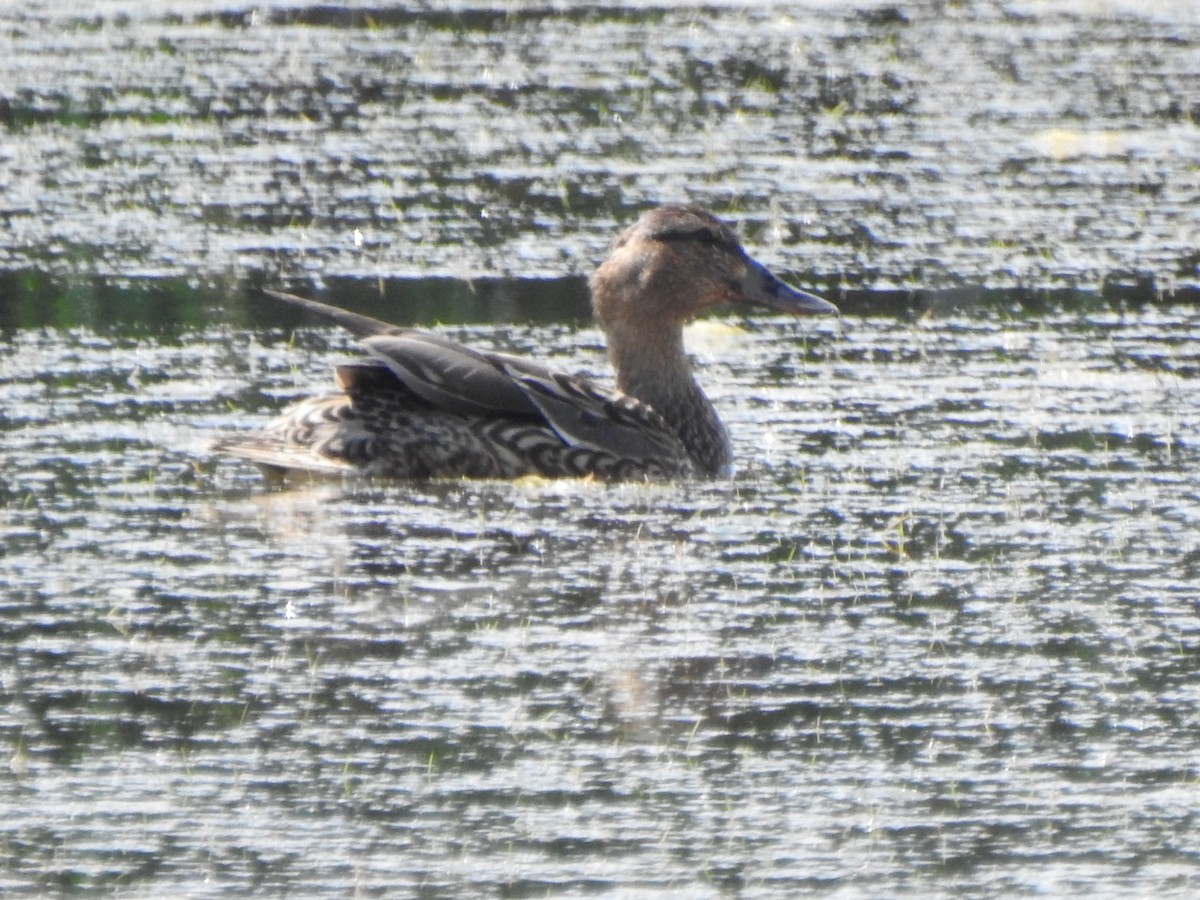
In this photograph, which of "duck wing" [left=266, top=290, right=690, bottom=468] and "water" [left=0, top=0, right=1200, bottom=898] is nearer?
"water" [left=0, top=0, right=1200, bottom=898]

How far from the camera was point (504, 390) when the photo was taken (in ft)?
27.9

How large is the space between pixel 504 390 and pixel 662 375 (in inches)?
35.7

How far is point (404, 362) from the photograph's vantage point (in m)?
8.39

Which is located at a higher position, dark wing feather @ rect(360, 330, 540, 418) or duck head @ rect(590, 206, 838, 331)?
duck head @ rect(590, 206, 838, 331)

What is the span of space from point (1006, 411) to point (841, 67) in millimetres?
7771

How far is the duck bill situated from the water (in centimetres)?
30

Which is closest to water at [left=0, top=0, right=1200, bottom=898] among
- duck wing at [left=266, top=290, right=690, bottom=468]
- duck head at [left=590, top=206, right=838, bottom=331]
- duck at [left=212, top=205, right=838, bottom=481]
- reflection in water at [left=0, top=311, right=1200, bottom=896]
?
reflection in water at [left=0, top=311, right=1200, bottom=896]

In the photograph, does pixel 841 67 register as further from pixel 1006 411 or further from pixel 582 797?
pixel 582 797

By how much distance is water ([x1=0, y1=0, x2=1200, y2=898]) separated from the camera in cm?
530

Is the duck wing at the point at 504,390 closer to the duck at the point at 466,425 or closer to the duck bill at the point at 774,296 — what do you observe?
the duck at the point at 466,425

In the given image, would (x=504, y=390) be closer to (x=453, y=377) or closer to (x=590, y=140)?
(x=453, y=377)

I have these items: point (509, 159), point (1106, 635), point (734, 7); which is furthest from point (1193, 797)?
point (734, 7)

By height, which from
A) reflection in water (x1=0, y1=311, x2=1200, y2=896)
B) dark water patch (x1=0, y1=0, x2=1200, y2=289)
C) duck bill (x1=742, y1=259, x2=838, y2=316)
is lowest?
reflection in water (x1=0, y1=311, x2=1200, y2=896)

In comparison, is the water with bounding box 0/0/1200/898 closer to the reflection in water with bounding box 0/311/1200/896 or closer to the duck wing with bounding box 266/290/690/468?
the reflection in water with bounding box 0/311/1200/896
